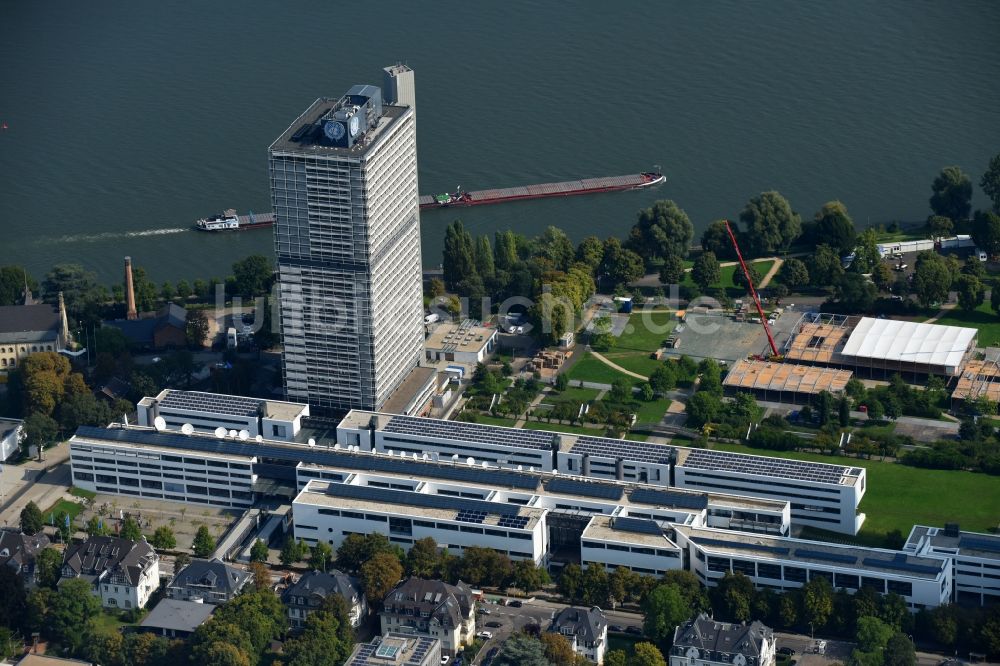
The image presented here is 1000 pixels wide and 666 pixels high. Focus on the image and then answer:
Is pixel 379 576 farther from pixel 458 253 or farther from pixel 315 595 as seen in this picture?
pixel 458 253

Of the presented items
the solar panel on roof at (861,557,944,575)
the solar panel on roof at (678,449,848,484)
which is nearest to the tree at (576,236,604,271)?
the solar panel on roof at (678,449,848,484)

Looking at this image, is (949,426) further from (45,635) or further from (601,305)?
(45,635)

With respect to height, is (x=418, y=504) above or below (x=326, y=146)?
below

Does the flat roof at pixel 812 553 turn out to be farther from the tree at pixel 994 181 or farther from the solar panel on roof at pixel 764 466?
the tree at pixel 994 181

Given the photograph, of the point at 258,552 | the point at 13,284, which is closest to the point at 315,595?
the point at 258,552

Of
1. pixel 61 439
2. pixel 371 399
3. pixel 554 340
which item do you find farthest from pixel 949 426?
pixel 61 439

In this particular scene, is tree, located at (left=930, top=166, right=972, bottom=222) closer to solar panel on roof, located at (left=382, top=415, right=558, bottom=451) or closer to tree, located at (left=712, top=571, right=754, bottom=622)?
solar panel on roof, located at (left=382, top=415, right=558, bottom=451)

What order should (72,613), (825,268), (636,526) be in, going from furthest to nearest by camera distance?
(825,268) < (636,526) < (72,613)
